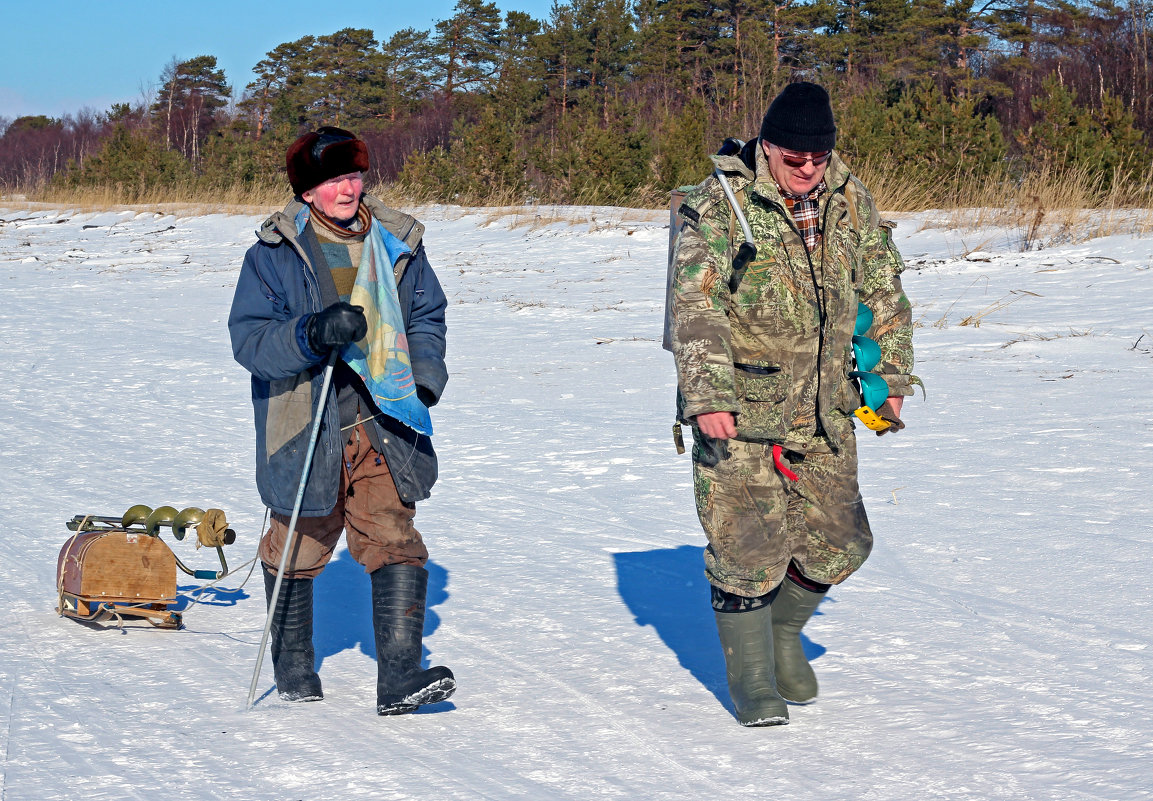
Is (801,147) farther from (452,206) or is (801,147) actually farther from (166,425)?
(452,206)

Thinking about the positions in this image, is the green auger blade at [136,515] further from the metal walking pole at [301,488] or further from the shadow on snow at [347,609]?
the metal walking pole at [301,488]

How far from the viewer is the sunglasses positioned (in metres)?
3.56

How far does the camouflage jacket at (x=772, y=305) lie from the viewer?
11.6 ft

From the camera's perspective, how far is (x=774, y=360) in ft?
11.9

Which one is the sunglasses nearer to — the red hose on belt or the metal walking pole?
the red hose on belt

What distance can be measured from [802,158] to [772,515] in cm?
103

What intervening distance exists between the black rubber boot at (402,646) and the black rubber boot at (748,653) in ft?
2.72

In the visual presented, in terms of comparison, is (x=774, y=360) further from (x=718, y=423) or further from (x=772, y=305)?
(x=718, y=423)

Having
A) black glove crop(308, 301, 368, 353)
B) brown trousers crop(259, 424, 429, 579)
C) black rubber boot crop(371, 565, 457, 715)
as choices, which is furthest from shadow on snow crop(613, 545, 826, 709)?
black glove crop(308, 301, 368, 353)

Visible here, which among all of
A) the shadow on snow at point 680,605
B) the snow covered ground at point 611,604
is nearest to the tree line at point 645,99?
the snow covered ground at point 611,604

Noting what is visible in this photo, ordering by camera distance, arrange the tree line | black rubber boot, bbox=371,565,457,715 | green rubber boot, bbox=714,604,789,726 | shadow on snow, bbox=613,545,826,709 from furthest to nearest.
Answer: the tree line, shadow on snow, bbox=613,545,826,709, black rubber boot, bbox=371,565,457,715, green rubber boot, bbox=714,604,789,726

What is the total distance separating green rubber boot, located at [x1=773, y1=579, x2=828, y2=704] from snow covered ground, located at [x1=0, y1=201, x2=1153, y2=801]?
9 centimetres

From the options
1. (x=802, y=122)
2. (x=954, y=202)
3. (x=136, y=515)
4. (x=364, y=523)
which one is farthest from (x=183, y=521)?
(x=954, y=202)

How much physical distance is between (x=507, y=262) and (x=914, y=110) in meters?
8.45
